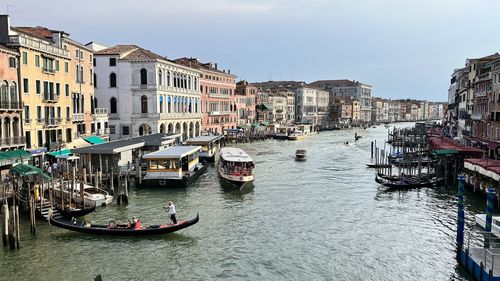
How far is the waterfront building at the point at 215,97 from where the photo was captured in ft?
181

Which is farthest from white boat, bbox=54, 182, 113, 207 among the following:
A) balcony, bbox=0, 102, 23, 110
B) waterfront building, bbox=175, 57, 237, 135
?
waterfront building, bbox=175, 57, 237, 135

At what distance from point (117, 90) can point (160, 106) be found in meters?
4.00

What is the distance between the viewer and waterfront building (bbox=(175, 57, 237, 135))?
55.2 metres

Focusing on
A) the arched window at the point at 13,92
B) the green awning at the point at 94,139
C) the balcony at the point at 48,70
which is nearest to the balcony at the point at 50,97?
the balcony at the point at 48,70

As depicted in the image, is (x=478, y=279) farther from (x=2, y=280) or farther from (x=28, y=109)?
(x=28, y=109)

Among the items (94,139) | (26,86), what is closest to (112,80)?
(94,139)

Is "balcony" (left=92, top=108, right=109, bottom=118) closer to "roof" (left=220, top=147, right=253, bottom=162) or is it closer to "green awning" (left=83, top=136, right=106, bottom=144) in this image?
"green awning" (left=83, top=136, right=106, bottom=144)

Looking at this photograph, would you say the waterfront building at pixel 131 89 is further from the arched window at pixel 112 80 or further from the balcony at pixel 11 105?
the balcony at pixel 11 105

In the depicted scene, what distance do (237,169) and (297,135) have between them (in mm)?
42568

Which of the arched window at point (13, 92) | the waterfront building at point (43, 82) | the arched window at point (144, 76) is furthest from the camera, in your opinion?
the arched window at point (144, 76)

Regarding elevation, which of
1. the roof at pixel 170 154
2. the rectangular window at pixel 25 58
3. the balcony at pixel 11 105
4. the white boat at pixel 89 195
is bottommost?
the white boat at pixel 89 195

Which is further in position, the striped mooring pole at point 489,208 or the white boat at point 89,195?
the white boat at point 89,195

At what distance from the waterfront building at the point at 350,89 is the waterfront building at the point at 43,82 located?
346 ft

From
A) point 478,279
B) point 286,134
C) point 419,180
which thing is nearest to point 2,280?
point 478,279
